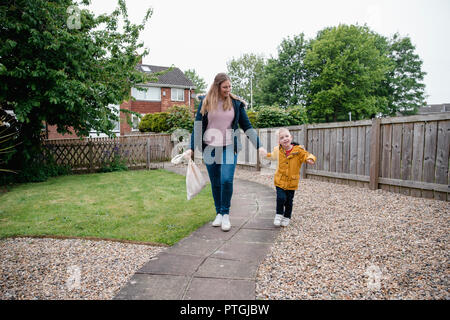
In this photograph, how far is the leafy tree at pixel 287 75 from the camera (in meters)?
31.8

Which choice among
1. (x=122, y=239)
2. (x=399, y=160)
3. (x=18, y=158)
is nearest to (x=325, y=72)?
(x=399, y=160)

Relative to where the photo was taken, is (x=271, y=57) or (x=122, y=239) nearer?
(x=122, y=239)

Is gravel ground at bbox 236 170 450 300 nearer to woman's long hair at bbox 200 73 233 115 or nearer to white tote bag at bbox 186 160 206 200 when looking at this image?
white tote bag at bbox 186 160 206 200

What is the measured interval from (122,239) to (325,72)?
29355 millimetres

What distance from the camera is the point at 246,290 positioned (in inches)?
78.3

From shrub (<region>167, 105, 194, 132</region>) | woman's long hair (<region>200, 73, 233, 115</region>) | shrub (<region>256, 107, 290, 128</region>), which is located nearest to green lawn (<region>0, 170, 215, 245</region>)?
woman's long hair (<region>200, 73, 233, 115</region>)

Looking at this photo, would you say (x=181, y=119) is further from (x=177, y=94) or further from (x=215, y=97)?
(x=177, y=94)

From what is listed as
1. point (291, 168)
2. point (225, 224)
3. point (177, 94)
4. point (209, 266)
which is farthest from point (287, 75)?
point (209, 266)

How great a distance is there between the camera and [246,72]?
150 ft

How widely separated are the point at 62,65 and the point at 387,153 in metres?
8.10

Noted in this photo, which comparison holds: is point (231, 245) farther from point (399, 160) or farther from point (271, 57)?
point (271, 57)

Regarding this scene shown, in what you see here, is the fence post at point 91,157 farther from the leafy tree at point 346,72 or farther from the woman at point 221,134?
the leafy tree at point 346,72

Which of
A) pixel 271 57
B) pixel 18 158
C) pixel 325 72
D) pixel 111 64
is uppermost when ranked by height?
pixel 271 57

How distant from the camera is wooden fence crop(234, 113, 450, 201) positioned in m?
4.62
